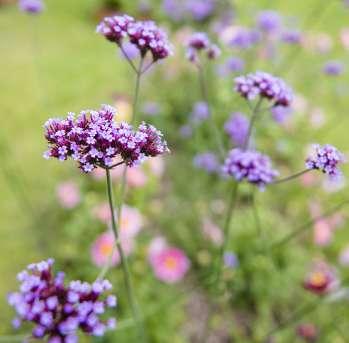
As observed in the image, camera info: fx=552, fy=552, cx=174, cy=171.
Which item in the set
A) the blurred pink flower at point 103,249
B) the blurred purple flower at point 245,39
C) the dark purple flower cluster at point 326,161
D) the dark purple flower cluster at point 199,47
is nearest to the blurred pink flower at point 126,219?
the blurred pink flower at point 103,249

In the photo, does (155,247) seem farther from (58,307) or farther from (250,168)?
(58,307)

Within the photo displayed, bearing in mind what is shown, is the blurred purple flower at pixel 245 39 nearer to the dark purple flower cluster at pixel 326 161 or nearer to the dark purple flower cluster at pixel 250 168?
the dark purple flower cluster at pixel 250 168

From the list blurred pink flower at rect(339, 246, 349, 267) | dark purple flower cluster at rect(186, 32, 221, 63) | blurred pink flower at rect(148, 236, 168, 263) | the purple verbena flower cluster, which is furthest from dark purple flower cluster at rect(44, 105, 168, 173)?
blurred pink flower at rect(339, 246, 349, 267)

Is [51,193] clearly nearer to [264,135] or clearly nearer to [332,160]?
[264,135]

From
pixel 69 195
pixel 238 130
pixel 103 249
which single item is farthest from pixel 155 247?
pixel 238 130

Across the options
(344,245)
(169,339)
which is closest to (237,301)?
(169,339)

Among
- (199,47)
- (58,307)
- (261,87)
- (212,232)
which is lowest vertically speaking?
(58,307)
